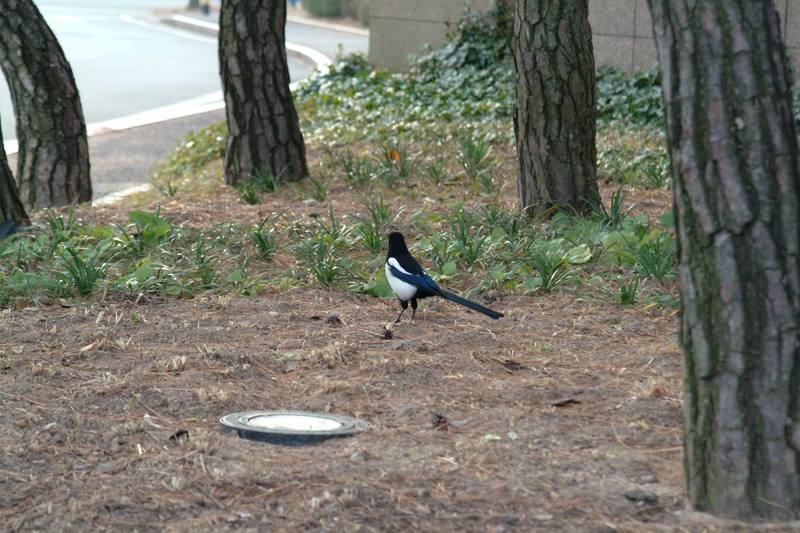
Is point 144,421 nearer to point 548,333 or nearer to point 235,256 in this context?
point 548,333

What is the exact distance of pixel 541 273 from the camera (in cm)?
627

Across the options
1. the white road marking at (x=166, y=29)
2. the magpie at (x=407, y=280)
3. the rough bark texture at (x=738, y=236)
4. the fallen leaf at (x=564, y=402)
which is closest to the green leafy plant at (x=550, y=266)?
the magpie at (x=407, y=280)

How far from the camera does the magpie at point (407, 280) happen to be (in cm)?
560

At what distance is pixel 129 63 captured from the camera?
23.7 metres

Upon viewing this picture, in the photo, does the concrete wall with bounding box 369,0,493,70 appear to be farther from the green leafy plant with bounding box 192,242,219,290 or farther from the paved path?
the green leafy plant with bounding box 192,242,219,290

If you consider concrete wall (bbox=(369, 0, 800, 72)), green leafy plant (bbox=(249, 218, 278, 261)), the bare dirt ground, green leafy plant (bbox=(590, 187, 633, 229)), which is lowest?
Answer: the bare dirt ground

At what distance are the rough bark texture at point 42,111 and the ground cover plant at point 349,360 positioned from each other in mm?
710

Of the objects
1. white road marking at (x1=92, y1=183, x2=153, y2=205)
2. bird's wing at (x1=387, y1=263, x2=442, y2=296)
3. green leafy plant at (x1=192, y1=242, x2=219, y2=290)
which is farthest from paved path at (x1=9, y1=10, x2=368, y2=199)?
bird's wing at (x1=387, y1=263, x2=442, y2=296)

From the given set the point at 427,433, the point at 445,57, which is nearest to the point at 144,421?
the point at 427,433

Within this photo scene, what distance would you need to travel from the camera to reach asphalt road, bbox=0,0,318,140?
18609 mm

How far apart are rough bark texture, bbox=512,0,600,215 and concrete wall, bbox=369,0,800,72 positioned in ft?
18.3

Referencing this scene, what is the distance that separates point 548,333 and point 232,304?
1744mm

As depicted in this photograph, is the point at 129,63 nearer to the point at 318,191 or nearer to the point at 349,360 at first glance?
the point at 318,191

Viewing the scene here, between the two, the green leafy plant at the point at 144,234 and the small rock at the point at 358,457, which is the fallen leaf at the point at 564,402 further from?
the green leafy plant at the point at 144,234
